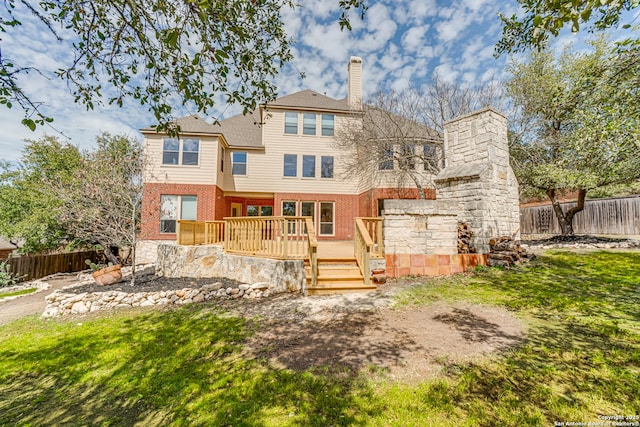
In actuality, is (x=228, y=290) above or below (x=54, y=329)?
above

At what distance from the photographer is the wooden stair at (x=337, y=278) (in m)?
5.81

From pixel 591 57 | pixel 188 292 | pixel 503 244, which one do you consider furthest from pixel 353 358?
pixel 591 57

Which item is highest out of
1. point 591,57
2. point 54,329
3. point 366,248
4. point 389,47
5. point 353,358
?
point 389,47

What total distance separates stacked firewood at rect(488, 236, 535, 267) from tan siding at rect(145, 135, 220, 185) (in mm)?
12440

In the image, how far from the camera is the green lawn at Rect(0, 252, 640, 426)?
7.29 ft

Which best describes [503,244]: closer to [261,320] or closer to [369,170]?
[261,320]

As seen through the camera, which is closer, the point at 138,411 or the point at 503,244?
the point at 138,411

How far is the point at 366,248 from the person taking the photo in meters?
5.87

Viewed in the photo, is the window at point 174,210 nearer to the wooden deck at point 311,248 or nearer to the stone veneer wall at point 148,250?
the stone veneer wall at point 148,250

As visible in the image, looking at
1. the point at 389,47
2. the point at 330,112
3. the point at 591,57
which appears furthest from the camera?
the point at 330,112

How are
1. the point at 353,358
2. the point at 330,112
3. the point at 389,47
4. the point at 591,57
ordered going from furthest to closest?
the point at 330,112 → the point at 389,47 → the point at 591,57 → the point at 353,358

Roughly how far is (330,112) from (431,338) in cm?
1423

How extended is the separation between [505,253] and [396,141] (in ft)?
23.8

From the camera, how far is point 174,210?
13.0m
